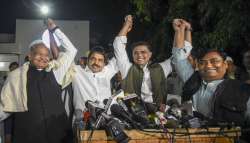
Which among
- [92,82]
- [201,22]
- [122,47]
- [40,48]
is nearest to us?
[40,48]

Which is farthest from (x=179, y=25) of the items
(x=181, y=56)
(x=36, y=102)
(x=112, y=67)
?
(x=36, y=102)

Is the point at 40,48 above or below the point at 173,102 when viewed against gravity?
above

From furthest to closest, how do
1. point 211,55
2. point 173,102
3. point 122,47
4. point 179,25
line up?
point 122,47, point 179,25, point 173,102, point 211,55

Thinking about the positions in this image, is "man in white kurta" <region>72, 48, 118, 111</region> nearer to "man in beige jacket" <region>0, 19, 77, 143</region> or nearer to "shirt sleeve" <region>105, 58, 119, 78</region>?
"shirt sleeve" <region>105, 58, 119, 78</region>

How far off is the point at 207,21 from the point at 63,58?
11.9 feet

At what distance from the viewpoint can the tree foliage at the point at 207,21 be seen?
21.7 ft

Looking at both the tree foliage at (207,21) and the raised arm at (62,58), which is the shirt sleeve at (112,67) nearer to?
the raised arm at (62,58)

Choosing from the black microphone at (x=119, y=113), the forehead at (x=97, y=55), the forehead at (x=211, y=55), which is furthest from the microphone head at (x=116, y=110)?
the forehead at (x=97, y=55)

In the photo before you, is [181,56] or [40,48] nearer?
[181,56]

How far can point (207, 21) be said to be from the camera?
7.50 m

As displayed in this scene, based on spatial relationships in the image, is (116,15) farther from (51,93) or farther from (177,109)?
(177,109)

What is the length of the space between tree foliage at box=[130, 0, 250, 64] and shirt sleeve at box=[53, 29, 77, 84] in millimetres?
2858

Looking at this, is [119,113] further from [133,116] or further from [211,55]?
[211,55]

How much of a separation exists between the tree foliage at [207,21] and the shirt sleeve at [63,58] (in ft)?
9.38
